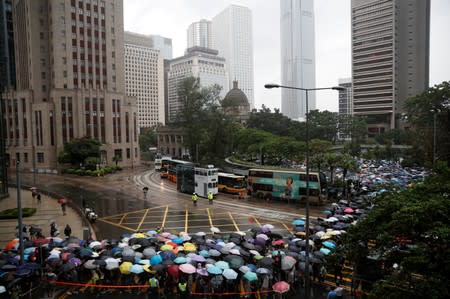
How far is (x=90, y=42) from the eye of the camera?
252 feet

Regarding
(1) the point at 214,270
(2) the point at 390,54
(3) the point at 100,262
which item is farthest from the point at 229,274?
(2) the point at 390,54

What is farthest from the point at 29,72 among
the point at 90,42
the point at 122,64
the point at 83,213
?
the point at 83,213

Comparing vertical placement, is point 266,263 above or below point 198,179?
below

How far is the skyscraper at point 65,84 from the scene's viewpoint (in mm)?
71375

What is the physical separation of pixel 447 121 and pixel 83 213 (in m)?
46.1

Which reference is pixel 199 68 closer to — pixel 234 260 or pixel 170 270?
pixel 234 260

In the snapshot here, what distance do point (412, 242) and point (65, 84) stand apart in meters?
75.0

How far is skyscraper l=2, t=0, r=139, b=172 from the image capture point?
71375mm

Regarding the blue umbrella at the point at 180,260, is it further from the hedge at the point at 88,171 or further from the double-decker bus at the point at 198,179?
the hedge at the point at 88,171

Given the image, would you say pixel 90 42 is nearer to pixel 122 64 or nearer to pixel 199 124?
pixel 122 64

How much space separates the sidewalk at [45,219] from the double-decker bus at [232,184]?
1687cm

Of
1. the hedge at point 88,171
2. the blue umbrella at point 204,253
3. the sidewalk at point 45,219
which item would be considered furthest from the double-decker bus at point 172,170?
the blue umbrella at point 204,253

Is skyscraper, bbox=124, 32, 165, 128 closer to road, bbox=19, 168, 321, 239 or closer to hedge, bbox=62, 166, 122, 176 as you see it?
hedge, bbox=62, 166, 122, 176

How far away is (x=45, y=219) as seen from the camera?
30.4m
